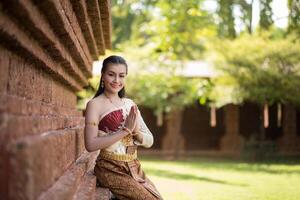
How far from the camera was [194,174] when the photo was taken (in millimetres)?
13141

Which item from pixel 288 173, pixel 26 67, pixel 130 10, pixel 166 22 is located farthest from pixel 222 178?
pixel 130 10

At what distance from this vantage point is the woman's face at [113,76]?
3.06m

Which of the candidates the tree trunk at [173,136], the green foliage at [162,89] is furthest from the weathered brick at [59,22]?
the tree trunk at [173,136]

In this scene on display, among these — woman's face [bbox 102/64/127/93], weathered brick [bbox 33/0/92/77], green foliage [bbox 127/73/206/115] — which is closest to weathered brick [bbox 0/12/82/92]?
weathered brick [bbox 33/0/92/77]

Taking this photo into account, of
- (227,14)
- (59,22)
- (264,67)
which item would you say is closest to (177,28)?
(264,67)

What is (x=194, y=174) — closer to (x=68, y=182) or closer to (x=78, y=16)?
(x=78, y=16)

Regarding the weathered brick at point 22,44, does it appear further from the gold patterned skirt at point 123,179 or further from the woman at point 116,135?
the gold patterned skirt at point 123,179

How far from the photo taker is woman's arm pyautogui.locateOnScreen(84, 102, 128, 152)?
8.92ft

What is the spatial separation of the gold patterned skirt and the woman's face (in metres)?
0.38

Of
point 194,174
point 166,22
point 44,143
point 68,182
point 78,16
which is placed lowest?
point 194,174

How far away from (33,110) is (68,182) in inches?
12.3

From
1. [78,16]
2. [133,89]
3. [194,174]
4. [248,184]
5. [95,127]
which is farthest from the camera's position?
[133,89]

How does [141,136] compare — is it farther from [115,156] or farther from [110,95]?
[110,95]

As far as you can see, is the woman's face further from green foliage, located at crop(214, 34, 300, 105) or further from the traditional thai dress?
green foliage, located at crop(214, 34, 300, 105)
